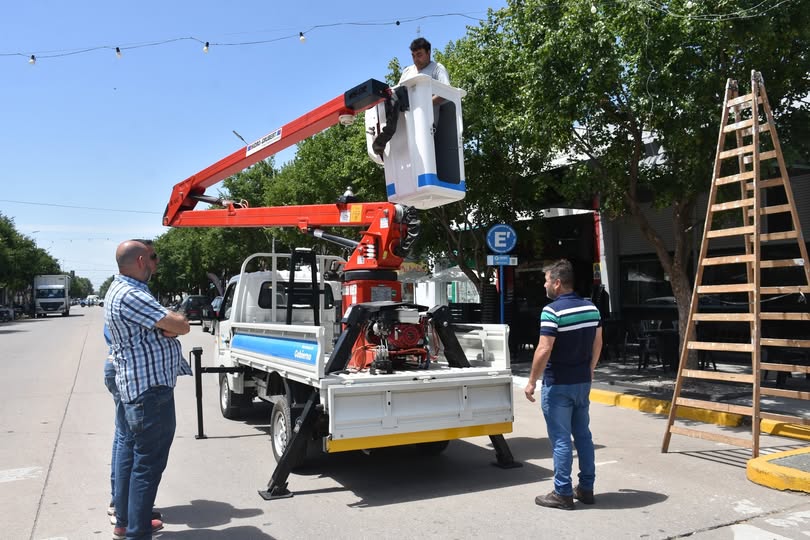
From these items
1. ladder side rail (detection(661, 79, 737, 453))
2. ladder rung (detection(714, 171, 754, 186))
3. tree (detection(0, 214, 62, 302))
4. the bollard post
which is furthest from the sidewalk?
tree (detection(0, 214, 62, 302))

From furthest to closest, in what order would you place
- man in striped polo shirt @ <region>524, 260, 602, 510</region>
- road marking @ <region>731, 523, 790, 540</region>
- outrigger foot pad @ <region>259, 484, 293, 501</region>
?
outrigger foot pad @ <region>259, 484, 293, 501</region>, man in striped polo shirt @ <region>524, 260, 602, 510</region>, road marking @ <region>731, 523, 790, 540</region>

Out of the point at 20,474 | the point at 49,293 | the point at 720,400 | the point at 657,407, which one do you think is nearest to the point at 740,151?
the point at 657,407

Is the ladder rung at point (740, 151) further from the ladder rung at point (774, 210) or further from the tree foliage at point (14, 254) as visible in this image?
the tree foliage at point (14, 254)

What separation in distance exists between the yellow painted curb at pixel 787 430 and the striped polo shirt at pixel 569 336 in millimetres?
3567

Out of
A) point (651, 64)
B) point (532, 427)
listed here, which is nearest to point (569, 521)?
point (532, 427)

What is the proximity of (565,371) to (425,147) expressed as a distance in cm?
233

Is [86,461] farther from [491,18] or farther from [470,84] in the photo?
[491,18]

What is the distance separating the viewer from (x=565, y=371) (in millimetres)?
5035

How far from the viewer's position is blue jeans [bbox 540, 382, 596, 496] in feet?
16.5

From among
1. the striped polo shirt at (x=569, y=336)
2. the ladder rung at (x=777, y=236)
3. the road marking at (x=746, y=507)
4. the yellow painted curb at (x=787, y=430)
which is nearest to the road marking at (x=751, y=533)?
the road marking at (x=746, y=507)

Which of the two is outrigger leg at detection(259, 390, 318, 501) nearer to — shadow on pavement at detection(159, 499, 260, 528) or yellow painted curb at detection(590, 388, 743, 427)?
shadow on pavement at detection(159, 499, 260, 528)

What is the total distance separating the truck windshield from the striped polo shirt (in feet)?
205

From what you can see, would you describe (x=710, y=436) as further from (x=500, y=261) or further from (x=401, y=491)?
(x=500, y=261)

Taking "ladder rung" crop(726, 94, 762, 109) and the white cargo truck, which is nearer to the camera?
the white cargo truck
